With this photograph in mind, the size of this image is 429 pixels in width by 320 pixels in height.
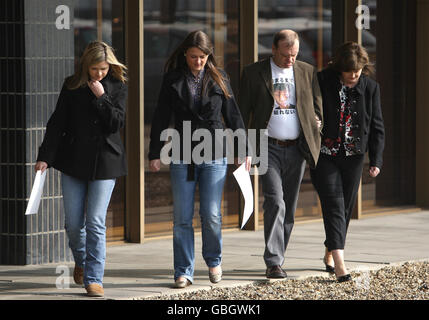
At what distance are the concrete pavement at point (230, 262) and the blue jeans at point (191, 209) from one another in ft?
0.64

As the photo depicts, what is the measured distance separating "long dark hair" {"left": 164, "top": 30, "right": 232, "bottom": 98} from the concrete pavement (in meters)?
1.51

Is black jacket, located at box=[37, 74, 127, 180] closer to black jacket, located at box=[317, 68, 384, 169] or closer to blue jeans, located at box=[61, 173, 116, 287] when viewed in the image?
blue jeans, located at box=[61, 173, 116, 287]

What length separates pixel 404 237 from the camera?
1066cm

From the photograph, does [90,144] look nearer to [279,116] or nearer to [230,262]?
[279,116]

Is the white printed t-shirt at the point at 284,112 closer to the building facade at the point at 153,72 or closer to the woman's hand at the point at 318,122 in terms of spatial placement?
the woman's hand at the point at 318,122

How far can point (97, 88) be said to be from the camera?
7223mm

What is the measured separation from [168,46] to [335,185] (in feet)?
A: 9.83

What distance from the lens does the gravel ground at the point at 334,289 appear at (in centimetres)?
733

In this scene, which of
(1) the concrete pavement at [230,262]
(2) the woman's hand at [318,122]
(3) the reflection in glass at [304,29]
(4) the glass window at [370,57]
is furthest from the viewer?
(4) the glass window at [370,57]

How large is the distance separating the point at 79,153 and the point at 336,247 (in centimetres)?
210

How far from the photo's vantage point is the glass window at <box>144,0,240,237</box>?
10.2m

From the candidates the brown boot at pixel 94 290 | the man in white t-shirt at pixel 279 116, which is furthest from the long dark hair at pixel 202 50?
the brown boot at pixel 94 290

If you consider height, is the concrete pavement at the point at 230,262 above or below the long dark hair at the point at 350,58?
below

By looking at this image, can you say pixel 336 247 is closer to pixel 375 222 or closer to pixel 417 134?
pixel 375 222
